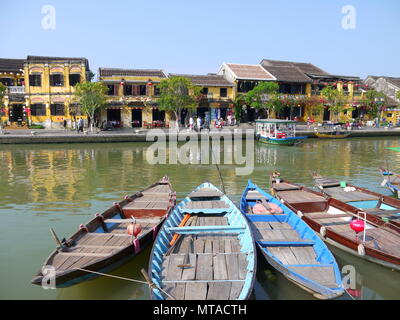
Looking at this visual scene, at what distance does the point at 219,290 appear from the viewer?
558cm

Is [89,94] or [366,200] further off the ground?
[89,94]

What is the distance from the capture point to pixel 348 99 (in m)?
42.0

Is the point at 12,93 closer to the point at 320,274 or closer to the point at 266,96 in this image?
the point at 266,96

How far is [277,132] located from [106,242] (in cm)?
2423

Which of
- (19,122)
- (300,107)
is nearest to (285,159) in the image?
(300,107)

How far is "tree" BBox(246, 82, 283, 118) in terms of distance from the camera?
36.1m

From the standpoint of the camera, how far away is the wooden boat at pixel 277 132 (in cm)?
2916

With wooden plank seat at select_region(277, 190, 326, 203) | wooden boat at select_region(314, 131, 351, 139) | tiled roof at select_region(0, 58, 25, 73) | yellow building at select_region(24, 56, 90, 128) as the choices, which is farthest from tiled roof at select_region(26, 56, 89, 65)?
wooden plank seat at select_region(277, 190, 326, 203)

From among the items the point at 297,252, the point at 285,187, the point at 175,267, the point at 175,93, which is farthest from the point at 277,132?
the point at 175,267

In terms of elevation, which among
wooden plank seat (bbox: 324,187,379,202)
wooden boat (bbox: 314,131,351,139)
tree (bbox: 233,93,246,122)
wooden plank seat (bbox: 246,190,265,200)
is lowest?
wooden plank seat (bbox: 324,187,379,202)

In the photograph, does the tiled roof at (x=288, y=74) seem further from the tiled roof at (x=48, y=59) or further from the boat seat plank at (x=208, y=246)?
the boat seat plank at (x=208, y=246)

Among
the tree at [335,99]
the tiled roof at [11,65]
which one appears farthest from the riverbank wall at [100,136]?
the tiled roof at [11,65]

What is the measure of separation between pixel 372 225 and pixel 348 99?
37413mm

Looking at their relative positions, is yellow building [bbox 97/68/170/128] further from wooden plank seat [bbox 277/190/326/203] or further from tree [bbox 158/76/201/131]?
wooden plank seat [bbox 277/190/326/203]
